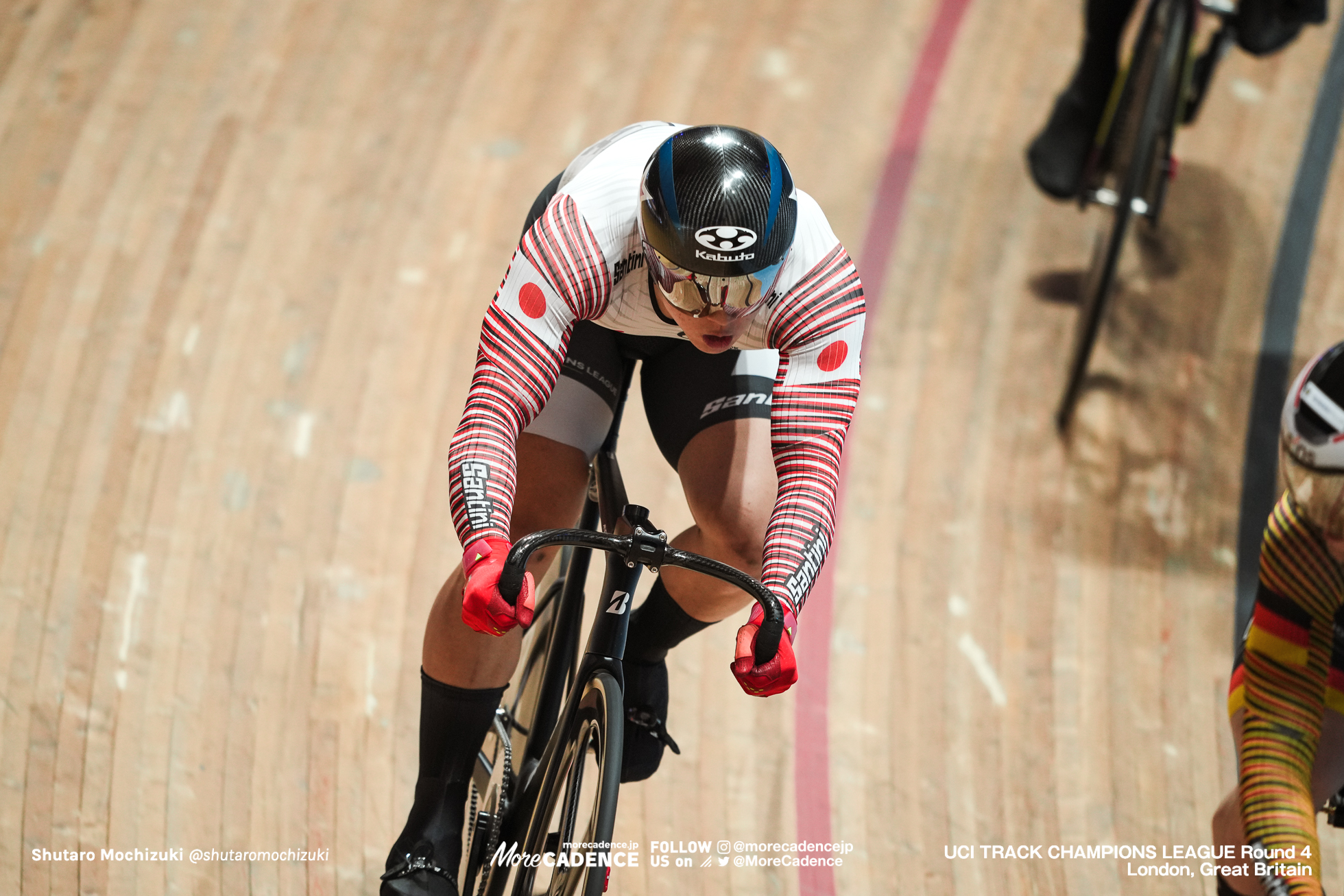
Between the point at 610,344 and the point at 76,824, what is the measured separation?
165cm

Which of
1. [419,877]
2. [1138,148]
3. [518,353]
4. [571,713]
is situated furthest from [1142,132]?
[419,877]

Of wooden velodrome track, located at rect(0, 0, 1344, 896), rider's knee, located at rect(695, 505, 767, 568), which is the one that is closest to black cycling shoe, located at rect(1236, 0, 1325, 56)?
wooden velodrome track, located at rect(0, 0, 1344, 896)

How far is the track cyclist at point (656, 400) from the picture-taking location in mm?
1839

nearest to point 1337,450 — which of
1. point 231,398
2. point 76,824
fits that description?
point 76,824

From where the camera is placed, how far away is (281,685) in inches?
120

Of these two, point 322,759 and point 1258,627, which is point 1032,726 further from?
point 322,759

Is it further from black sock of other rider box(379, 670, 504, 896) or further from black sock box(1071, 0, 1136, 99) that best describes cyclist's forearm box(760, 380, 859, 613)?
black sock box(1071, 0, 1136, 99)

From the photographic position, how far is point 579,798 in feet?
7.02

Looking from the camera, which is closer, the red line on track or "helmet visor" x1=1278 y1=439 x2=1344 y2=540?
"helmet visor" x1=1278 y1=439 x2=1344 y2=540

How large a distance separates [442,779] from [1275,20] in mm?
3218

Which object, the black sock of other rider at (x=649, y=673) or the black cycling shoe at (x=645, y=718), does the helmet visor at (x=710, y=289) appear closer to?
the black sock of other rider at (x=649, y=673)

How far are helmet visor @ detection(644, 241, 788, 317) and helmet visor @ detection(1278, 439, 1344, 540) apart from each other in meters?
0.80

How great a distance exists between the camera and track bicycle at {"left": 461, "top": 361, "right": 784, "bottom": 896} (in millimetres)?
1819

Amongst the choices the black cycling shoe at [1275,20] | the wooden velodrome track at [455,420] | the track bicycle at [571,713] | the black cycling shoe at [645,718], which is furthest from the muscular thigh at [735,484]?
the black cycling shoe at [1275,20]
